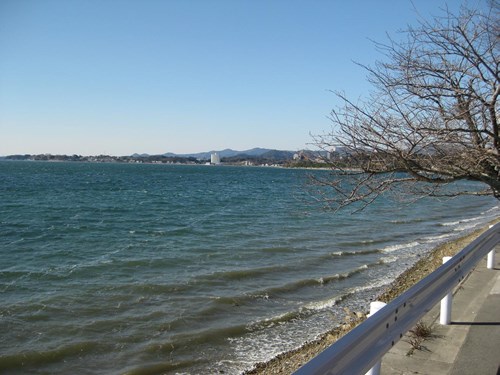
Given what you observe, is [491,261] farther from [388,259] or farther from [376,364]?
[388,259]

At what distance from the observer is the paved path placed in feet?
13.3

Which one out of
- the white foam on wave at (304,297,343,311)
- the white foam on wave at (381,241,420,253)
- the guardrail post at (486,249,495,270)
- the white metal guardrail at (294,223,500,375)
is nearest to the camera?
the white metal guardrail at (294,223,500,375)

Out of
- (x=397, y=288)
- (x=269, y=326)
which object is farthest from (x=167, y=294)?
(x=397, y=288)

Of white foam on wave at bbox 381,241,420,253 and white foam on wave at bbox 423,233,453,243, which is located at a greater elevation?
white foam on wave at bbox 381,241,420,253

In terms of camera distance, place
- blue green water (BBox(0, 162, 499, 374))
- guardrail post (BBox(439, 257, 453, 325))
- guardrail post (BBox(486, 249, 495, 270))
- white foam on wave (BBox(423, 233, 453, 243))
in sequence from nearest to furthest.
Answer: guardrail post (BBox(439, 257, 453, 325)) → blue green water (BBox(0, 162, 499, 374)) → guardrail post (BBox(486, 249, 495, 270)) → white foam on wave (BBox(423, 233, 453, 243))

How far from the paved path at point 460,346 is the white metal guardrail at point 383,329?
1.62 feet

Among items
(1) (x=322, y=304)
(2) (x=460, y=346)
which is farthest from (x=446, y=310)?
(1) (x=322, y=304)

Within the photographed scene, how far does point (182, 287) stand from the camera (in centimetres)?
1033

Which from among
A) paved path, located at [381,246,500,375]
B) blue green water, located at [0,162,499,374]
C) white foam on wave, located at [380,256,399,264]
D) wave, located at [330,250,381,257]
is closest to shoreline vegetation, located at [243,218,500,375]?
blue green water, located at [0,162,499,374]

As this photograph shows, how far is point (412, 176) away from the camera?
19.3 ft

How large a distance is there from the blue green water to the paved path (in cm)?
211

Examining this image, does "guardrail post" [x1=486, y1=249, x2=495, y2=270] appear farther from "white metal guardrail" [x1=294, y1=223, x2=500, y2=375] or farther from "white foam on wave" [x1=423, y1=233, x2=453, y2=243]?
"white foam on wave" [x1=423, y1=233, x2=453, y2=243]

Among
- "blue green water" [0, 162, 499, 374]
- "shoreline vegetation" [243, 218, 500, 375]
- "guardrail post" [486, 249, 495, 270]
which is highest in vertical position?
"guardrail post" [486, 249, 495, 270]

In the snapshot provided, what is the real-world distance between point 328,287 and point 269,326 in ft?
9.55
